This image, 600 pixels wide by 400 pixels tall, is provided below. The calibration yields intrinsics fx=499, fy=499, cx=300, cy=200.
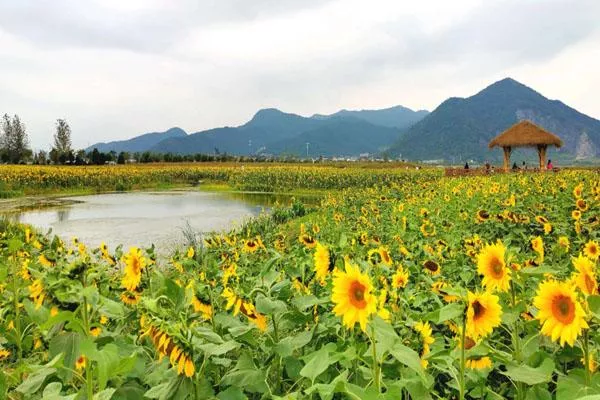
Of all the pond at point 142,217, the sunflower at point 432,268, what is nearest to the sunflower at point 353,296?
the sunflower at point 432,268

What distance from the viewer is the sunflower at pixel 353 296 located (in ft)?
3.55

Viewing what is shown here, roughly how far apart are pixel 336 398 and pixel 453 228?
13.8 feet

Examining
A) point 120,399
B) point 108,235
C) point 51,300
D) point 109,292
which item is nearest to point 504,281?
point 120,399

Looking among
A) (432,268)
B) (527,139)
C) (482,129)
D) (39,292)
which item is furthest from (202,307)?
(482,129)

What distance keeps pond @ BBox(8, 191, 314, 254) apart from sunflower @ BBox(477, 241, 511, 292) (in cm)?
730

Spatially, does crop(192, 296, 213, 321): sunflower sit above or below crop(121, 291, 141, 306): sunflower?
above

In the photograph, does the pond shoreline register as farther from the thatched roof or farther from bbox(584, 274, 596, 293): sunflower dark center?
bbox(584, 274, 596, 293): sunflower dark center

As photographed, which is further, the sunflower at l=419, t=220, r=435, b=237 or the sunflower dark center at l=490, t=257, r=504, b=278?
the sunflower at l=419, t=220, r=435, b=237

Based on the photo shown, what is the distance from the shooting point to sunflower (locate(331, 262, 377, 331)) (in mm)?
1083

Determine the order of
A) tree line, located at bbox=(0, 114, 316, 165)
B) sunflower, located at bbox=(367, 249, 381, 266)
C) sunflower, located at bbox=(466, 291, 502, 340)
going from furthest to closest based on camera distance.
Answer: tree line, located at bbox=(0, 114, 316, 165) → sunflower, located at bbox=(367, 249, 381, 266) → sunflower, located at bbox=(466, 291, 502, 340)

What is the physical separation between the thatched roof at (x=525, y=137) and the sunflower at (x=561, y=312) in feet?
78.1


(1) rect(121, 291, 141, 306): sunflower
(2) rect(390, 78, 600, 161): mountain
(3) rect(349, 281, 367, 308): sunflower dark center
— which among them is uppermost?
(2) rect(390, 78, 600, 161): mountain

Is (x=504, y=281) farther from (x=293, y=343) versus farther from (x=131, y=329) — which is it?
(x=131, y=329)

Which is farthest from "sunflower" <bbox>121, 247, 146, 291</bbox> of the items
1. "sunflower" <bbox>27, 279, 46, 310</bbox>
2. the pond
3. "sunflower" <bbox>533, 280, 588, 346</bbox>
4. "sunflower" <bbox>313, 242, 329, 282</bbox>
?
the pond
